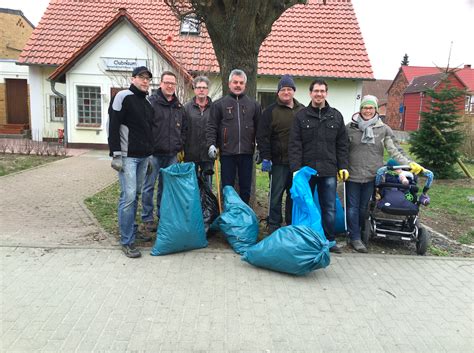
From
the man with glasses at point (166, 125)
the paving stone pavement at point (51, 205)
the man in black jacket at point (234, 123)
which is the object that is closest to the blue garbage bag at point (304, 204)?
the man in black jacket at point (234, 123)

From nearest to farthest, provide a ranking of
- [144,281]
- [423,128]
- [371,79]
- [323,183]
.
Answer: [144,281] < [323,183] < [423,128] < [371,79]

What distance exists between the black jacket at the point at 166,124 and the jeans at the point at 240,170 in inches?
25.9

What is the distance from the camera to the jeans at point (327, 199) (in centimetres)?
507

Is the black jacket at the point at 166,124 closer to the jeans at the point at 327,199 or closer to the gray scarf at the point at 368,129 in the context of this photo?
the jeans at the point at 327,199

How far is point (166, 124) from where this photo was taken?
5195mm

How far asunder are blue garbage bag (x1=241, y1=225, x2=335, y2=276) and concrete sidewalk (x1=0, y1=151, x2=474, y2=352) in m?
0.12

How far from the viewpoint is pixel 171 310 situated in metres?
3.53

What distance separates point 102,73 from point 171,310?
1397 cm

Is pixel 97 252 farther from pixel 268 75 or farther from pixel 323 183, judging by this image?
pixel 268 75

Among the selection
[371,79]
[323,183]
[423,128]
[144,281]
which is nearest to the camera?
[144,281]

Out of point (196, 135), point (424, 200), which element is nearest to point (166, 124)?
point (196, 135)

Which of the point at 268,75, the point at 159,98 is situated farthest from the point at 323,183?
the point at 268,75

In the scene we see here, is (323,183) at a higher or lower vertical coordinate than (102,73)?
lower

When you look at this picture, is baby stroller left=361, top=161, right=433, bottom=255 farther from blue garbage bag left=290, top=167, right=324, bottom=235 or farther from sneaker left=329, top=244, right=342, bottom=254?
blue garbage bag left=290, top=167, right=324, bottom=235
